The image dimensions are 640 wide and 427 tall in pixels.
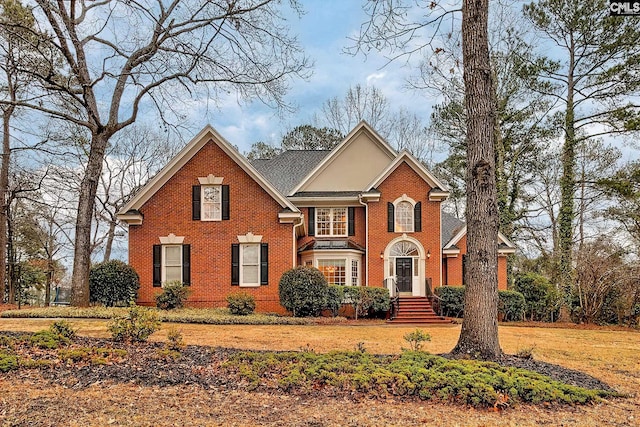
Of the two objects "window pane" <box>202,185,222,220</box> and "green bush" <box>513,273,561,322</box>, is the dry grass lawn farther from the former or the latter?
"green bush" <box>513,273,561,322</box>

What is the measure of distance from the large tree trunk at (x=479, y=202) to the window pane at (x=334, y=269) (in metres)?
13.1

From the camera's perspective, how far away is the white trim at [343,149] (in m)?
22.0

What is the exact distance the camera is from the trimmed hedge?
19484 millimetres

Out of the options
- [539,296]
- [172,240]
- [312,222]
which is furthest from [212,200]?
[539,296]

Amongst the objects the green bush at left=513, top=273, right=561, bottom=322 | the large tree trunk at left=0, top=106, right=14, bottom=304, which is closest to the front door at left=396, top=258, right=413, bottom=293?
the green bush at left=513, top=273, right=561, bottom=322

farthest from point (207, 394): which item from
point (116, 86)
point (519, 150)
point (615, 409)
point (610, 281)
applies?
point (519, 150)

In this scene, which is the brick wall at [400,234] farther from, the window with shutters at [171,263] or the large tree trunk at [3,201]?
the large tree trunk at [3,201]

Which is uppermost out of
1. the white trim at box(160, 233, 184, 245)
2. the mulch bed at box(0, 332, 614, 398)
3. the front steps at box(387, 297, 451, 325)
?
the white trim at box(160, 233, 184, 245)

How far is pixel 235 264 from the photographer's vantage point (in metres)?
18.3

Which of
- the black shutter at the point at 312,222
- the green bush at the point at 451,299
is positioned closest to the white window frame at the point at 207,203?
the black shutter at the point at 312,222

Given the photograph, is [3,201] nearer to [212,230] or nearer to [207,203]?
[207,203]

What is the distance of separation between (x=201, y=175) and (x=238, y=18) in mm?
5939

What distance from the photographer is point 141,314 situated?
8.86m

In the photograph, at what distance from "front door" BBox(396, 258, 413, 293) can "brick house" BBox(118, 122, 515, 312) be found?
1.7 inches
